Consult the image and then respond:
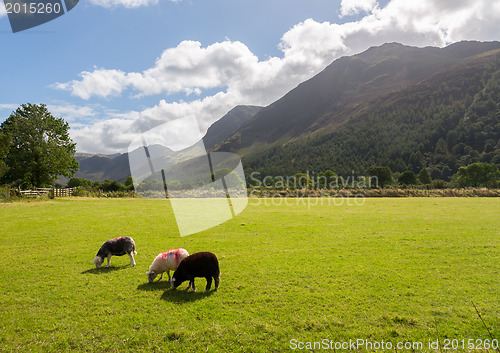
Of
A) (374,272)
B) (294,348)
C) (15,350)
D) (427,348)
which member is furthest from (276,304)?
(15,350)

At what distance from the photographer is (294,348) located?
5473 millimetres

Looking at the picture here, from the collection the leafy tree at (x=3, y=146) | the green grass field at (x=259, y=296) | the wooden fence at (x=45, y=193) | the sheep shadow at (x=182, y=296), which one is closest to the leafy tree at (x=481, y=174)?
the green grass field at (x=259, y=296)

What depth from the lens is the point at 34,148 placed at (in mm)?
47969

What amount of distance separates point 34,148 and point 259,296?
2252 inches

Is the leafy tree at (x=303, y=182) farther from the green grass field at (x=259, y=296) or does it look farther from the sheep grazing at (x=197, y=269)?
the sheep grazing at (x=197, y=269)

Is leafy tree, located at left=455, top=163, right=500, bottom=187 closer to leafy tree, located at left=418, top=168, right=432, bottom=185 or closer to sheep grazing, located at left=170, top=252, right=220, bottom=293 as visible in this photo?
leafy tree, located at left=418, top=168, right=432, bottom=185

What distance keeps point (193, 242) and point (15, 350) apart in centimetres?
940

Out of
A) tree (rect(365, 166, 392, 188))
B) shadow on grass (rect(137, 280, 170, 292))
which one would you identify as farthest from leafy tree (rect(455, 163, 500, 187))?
shadow on grass (rect(137, 280, 170, 292))

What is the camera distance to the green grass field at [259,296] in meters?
5.80

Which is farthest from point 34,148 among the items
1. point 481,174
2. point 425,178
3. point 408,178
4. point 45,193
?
point 425,178

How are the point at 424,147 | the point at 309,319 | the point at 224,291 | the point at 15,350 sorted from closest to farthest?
the point at 15,350
the point at 309,319
the point at 224,291
the point at 424,147

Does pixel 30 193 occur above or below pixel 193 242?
above

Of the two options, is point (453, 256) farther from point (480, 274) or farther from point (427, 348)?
point (427, 348)

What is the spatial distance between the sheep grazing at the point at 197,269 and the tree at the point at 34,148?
52.8 m
